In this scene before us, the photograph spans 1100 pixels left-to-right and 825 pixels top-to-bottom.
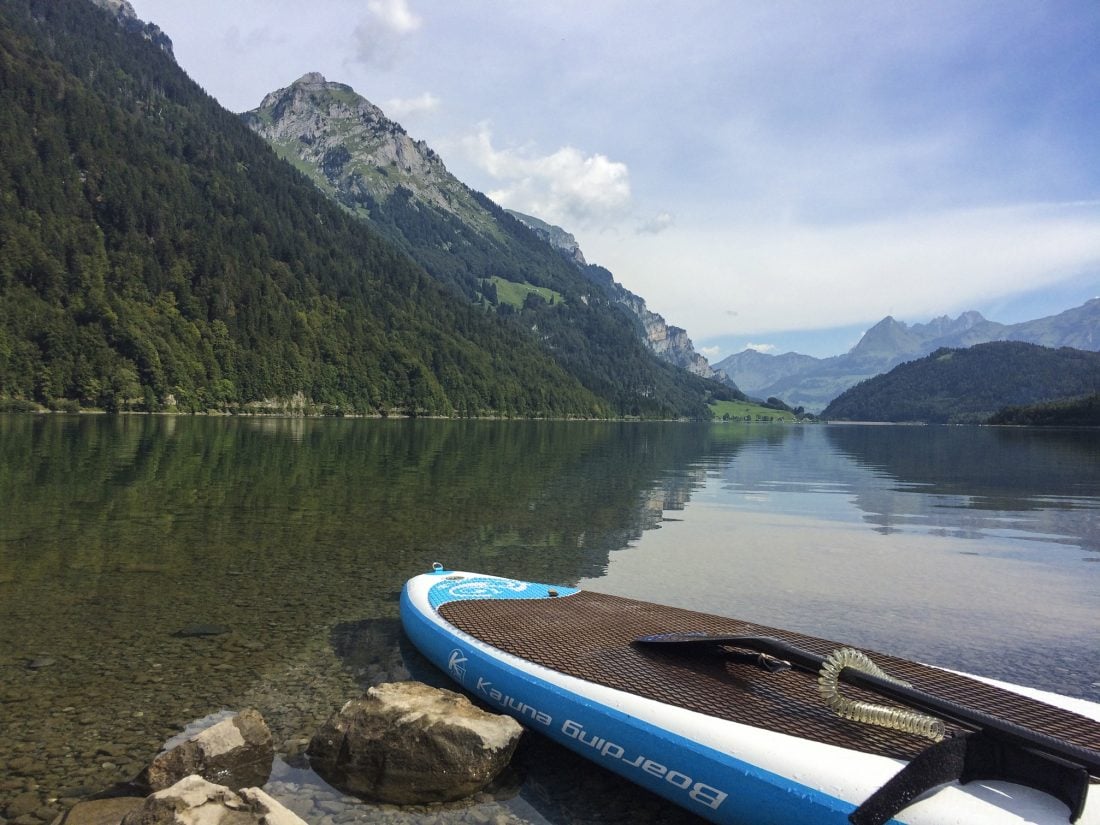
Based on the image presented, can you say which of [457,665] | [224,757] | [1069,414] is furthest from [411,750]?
[1069,414]

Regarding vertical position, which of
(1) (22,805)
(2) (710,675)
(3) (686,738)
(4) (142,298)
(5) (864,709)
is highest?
(4) (142,298)

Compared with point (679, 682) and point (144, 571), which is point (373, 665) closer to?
point (679, 682)

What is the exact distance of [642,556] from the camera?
19.6 m

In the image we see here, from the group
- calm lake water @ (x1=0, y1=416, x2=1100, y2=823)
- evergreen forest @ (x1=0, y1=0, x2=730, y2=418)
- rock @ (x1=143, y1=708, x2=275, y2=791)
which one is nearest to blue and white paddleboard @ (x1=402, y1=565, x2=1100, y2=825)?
calm lake water @ (x1=0, y1=416, x2=1100, y2=823)

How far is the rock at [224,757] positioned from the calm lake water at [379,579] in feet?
1.02

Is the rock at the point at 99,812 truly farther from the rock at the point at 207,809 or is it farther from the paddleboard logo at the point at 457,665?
the paddleboard logo at the point at 457,665

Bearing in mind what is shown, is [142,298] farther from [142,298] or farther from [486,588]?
[486,588]

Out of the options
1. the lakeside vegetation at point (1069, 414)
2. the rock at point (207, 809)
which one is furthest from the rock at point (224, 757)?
the lakeside vegetation at point (1069, 414)

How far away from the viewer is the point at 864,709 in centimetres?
612

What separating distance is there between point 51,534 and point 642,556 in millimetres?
16977

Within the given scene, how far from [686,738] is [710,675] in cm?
128

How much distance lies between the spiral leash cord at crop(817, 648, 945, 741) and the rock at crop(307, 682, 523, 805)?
3427 mm

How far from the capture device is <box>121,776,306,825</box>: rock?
4977 mm

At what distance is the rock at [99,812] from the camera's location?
18.9 ft
